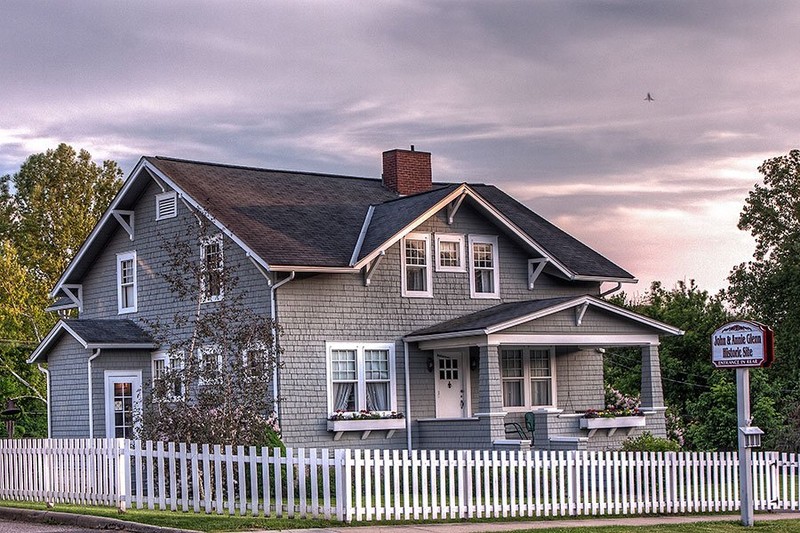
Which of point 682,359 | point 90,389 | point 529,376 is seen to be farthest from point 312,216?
point 682,359

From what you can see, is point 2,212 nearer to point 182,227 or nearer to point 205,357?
point 182,227

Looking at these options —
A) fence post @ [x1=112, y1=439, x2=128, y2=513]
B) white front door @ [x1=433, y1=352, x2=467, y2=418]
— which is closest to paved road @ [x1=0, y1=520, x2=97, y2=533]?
fence post @ [x1=112, y1=439, x2=128, y2=513]

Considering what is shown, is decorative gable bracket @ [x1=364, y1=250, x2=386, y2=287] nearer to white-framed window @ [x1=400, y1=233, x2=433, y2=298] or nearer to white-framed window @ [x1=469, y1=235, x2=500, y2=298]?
white-framed window @ [x1=400, y1=233, x2=433, y2=298]

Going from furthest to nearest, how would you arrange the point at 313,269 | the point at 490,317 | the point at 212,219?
the point at 490,317, the point at 212,219, the point at 313,269

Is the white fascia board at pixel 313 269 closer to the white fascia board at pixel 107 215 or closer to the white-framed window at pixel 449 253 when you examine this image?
the white-framed window at pixel 449 253

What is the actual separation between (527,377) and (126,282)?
36.0ft

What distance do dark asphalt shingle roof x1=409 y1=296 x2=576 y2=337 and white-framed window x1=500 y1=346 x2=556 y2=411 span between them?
1.10 m

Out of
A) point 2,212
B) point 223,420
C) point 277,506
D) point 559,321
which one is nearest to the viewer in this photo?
point 277,506

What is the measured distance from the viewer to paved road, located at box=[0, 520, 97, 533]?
57.2ft

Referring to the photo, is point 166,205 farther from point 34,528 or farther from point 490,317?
point 34,528

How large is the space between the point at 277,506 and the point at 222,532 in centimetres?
142

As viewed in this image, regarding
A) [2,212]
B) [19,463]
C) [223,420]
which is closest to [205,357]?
[223,420]

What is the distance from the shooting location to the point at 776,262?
1940 inches

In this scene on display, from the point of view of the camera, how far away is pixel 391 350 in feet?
96.8
